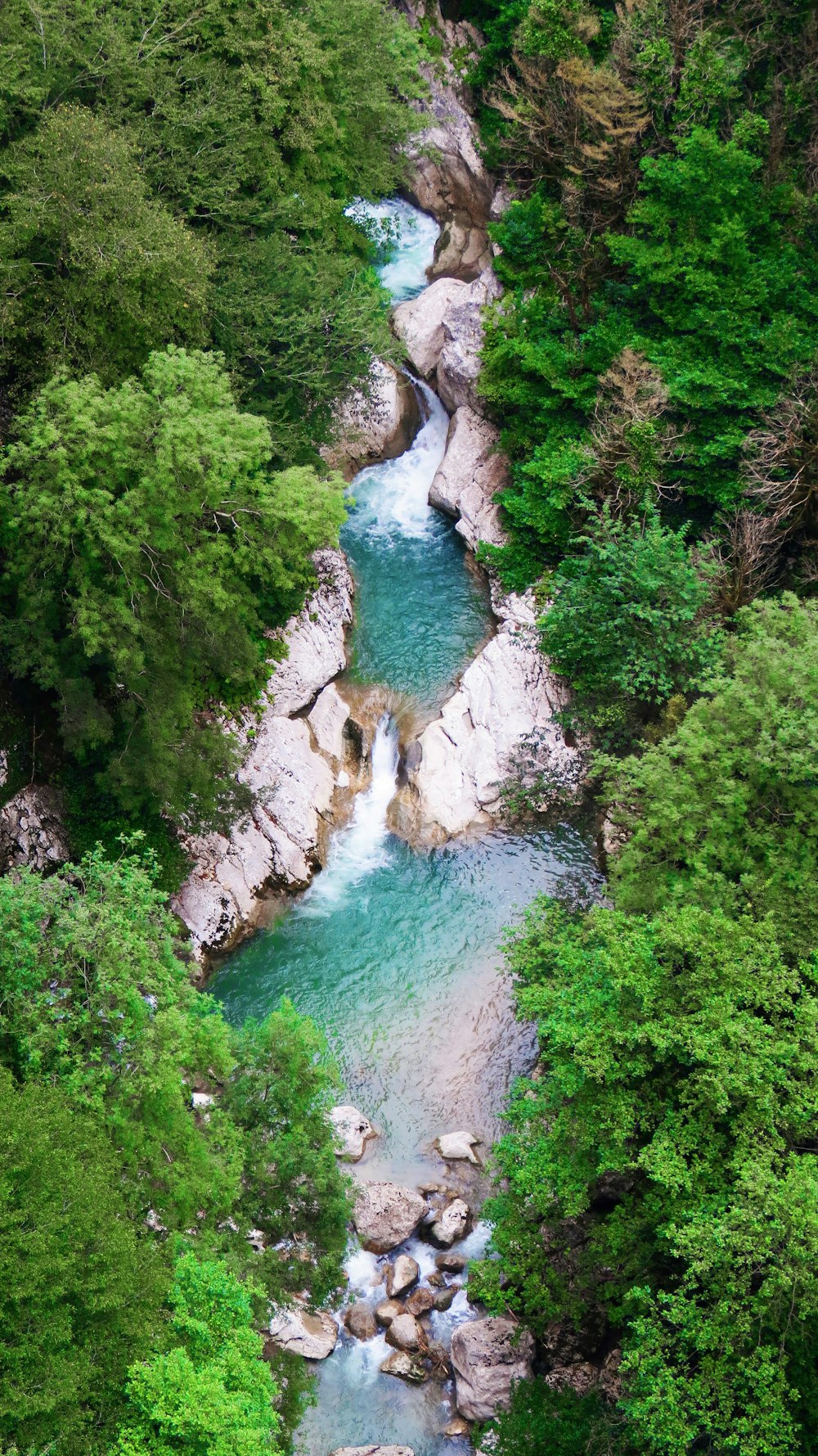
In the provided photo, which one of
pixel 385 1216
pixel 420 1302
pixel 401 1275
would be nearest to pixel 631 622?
pixel 385 1216

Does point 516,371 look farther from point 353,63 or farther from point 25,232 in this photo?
point 25,232

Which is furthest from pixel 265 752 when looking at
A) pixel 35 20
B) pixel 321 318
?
pixel 35 20

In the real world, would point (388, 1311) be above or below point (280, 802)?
below

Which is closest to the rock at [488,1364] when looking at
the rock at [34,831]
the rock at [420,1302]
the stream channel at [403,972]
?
the stream channel at [403,972]

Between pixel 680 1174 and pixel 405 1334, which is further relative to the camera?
pixel 405 1334

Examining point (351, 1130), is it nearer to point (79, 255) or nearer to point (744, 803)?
point (744, 803)

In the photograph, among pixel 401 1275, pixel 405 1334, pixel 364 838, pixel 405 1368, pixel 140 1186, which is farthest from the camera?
pixel 364 838

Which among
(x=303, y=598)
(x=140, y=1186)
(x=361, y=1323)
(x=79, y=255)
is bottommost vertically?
(x=361, y=1323)

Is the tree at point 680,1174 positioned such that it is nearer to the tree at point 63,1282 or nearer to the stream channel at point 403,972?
the stream channel at point 403,972
